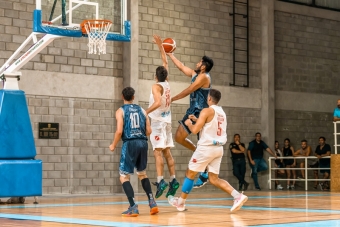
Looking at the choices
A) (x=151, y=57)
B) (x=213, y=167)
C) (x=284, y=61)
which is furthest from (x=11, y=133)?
(x=284, y=61)

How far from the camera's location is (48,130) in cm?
1852

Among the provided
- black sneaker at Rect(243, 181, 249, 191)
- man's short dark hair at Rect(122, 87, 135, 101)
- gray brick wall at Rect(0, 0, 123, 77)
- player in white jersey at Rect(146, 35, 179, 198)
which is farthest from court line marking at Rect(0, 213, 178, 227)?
black sneaker at Rect(243, 181, 249, 191)

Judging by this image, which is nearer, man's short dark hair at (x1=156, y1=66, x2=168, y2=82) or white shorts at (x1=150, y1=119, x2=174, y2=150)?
man's short dark hair at (x1=156, y1=66, x2=168, y2=82)

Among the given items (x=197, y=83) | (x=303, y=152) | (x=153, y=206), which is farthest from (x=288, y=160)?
(x=153, y=206)

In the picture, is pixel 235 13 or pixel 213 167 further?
pixel 235 13

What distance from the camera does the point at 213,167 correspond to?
34.0 feet

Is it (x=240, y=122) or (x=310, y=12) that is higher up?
(x=310, y=12)

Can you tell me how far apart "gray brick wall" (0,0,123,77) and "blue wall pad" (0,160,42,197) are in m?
5.24

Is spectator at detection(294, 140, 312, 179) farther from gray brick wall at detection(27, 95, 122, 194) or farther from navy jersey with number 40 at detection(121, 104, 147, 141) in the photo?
navy jersey with number 40 at detection(121, 104, 147, 141)

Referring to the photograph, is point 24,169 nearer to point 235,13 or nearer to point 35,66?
point 35,66

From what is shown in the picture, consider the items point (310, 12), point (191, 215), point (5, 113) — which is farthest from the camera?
point (310, 12)

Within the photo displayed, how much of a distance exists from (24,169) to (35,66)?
565cm

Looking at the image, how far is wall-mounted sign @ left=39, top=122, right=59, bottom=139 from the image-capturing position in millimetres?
18375

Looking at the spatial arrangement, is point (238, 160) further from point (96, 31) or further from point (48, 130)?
point (96, 31)
